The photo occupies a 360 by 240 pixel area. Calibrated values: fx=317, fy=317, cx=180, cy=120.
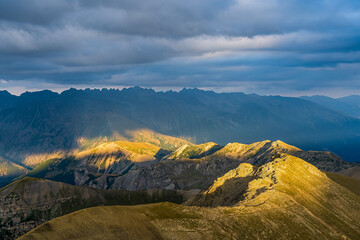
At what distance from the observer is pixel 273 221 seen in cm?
14000

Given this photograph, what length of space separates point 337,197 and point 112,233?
150877 millimetres

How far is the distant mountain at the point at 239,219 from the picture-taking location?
10981 centimetres

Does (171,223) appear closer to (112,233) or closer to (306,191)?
(112,233)

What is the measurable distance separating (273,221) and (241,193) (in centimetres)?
4488

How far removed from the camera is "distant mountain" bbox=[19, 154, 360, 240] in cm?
10981

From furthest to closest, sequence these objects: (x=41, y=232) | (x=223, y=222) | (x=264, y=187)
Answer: (x=264, y=187)
(x=223, y=222)
(x=41, y=232)

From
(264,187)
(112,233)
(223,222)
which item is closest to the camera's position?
(112,233)

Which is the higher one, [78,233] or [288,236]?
[78,233]

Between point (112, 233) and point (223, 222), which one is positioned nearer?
point (112, 233)

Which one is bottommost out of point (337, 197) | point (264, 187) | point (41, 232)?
point (337, 197)

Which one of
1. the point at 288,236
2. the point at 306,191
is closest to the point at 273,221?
the point at 288,236

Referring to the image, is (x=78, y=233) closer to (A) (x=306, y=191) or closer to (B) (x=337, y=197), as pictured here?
(A) (x=306, y=191)

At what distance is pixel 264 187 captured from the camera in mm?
179750

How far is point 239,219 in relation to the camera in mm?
133875
